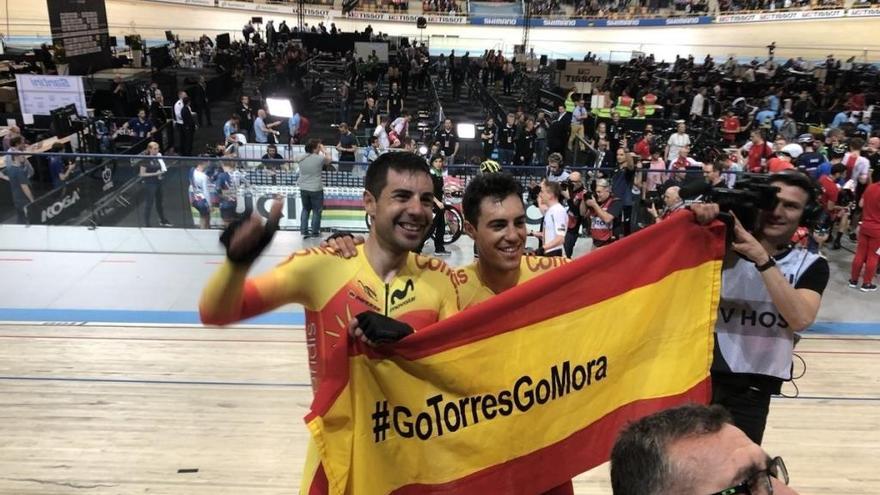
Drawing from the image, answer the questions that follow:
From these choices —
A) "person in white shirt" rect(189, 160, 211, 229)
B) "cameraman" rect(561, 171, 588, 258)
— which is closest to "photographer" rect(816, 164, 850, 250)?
"cameraman" rect(561, 171, 588, 258)

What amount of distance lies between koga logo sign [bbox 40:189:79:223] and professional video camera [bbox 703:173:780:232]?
913 centimetres

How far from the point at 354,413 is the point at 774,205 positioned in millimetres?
1841

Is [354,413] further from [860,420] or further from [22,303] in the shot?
[22,303]

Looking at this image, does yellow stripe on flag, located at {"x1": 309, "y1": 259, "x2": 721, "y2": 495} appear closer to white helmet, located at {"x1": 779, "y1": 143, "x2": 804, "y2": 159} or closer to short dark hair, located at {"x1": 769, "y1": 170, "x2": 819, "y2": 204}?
short dark hair, located at {"x1": 769, "y1": 170, "x2": 819, "y2": 204}

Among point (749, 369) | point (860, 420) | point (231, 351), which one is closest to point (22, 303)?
point (231, 351)

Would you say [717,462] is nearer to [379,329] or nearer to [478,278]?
[379,329]

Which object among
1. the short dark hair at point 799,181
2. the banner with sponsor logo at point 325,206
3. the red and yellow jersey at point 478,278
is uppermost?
the short dark hair at point 799,181

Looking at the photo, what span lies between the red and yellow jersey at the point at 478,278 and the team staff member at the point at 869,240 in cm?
664

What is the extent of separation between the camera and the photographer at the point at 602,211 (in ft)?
26.6

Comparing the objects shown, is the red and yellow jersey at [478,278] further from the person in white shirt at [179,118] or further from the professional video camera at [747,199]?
the person in white shirt at [179,118]

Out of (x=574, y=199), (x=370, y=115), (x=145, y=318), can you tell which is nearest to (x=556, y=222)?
(x=574, y=199)

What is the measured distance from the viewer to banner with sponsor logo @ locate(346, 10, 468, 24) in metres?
41.2

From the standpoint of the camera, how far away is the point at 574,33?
42.5 meters

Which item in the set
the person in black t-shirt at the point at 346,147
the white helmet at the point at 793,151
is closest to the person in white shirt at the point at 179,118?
the person in black t-shirt at the point at 346,147
